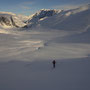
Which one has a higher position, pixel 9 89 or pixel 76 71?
pixel 76 71

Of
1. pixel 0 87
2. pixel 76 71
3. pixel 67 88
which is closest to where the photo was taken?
pixel 67 88

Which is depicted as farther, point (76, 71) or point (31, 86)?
point (76, 71)

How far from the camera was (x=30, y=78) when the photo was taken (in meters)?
10.8

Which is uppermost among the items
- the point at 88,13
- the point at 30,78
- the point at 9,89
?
the point at 88,13

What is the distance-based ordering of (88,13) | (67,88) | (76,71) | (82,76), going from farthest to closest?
(88,13) → (76,71) → (82,76) → (67,88)

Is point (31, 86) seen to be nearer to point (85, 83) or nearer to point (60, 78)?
point (60, 78)

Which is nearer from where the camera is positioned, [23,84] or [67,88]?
[67,88]

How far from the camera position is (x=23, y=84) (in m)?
9.89

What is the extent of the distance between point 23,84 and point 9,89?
1.19 m

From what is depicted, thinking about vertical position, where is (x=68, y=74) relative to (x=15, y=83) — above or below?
above

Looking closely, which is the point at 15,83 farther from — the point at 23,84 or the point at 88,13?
the point at 88,13

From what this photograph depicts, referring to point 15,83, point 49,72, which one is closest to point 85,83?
point 49,72

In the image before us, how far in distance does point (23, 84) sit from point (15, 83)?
76 centimetres

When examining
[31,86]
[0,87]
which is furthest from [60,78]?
[0,87]
